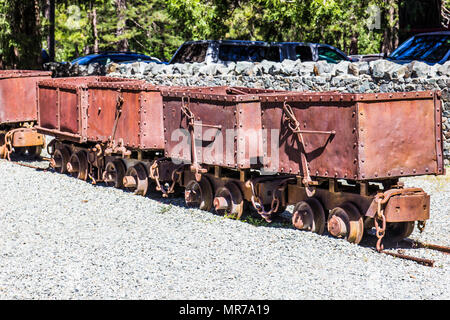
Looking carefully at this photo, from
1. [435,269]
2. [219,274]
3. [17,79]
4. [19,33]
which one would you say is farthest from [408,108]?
[19,33]

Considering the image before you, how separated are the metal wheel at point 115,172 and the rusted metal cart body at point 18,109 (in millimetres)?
3798

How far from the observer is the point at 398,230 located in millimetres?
9211

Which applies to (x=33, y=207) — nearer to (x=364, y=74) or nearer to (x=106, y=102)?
(x=106, y=102)

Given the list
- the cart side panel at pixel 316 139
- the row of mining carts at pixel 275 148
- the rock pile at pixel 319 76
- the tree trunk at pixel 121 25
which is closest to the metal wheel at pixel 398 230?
the row of mining carts at pixel 275 148

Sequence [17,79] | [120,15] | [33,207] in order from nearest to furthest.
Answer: [33,207], [17,79], [120,15]

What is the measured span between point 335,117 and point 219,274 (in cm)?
249

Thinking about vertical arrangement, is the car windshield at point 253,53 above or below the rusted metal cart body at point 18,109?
above

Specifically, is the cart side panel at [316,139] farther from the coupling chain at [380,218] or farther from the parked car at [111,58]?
the parked car at [111,58]

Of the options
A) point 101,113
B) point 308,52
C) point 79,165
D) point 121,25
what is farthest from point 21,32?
point 121,25

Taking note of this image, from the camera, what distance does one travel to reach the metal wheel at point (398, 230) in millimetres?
9062

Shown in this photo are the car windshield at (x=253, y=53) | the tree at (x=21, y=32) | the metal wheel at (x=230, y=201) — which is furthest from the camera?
→ the tree at (x=21, y=32)

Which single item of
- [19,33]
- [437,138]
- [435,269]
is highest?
[19,33]

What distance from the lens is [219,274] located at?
24.7 feet

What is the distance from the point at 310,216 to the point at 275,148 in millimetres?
1024
